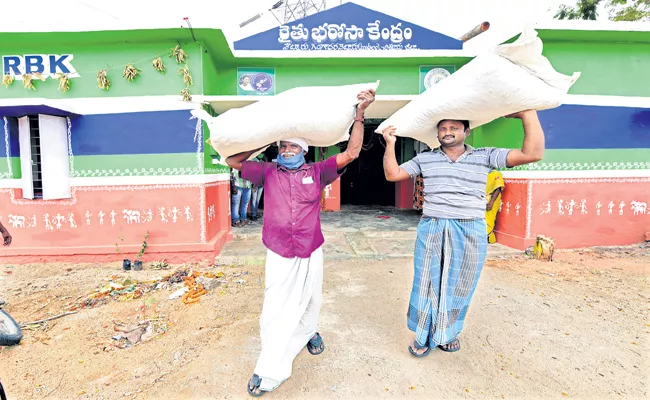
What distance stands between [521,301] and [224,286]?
3121 millimetres

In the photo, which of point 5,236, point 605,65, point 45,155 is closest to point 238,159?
point 5,236

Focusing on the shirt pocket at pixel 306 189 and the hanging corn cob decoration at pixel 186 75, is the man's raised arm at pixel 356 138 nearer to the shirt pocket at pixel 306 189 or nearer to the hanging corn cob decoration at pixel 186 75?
the shirt pocket at pixel 306 189

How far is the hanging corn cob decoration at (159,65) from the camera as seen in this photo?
4.65 metres

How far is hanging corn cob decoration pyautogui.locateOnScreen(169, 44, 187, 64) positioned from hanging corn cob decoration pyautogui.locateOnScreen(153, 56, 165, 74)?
162mm

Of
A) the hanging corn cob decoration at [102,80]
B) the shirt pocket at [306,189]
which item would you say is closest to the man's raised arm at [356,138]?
the shirt pocket at [306,189]

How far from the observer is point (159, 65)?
15.3ft

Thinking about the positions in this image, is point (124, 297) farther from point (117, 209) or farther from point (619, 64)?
point (619, 64)

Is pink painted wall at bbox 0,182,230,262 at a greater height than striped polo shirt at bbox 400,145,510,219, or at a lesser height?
lesser

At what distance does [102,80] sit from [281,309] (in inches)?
176

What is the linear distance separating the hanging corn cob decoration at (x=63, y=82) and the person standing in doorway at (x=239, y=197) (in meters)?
2.86

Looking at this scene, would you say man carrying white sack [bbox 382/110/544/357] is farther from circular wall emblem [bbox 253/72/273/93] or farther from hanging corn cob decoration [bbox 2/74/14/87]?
hanging corn cob decoration [bbox 2/74/14/87]

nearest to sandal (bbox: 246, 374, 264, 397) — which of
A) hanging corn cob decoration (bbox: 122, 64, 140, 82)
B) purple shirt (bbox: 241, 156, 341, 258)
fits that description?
purple shirt (bbox: 241, 156, 341, 258)

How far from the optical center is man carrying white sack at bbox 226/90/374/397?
201 cm

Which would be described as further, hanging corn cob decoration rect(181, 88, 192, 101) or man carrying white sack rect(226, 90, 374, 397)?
hanging corn cob decoration rect(181, 88, 192, 101)
